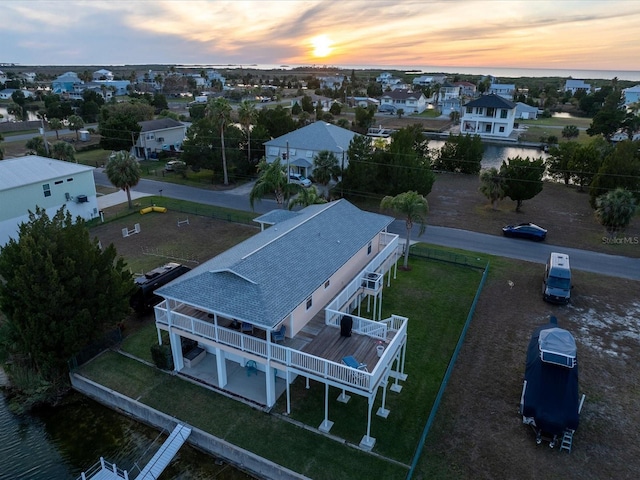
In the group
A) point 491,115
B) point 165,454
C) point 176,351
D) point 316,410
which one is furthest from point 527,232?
point 491,115

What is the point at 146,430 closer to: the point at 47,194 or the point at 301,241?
the point at 301,241

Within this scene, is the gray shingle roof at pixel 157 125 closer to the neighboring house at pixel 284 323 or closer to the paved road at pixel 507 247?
the paved road at pixel 507 247

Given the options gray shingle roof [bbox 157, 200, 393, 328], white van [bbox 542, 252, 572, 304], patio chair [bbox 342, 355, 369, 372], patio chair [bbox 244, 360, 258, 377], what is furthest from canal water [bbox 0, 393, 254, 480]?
white van [bbox 542, 252, 572, 304]

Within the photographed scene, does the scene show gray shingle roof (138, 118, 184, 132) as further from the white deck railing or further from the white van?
the white van

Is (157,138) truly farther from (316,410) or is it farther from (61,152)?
(316,410)


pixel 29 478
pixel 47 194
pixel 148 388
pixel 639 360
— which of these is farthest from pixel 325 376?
pixel 47 194

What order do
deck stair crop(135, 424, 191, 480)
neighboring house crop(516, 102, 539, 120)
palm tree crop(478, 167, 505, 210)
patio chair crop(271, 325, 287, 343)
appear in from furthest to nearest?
neighboring house crop(516, 102, 539, 120), palm tree crop(478, 167, 505, 210), patio chair crop(271, 325, 287, 343), deck stair crop(135, 424, 191, 480)
